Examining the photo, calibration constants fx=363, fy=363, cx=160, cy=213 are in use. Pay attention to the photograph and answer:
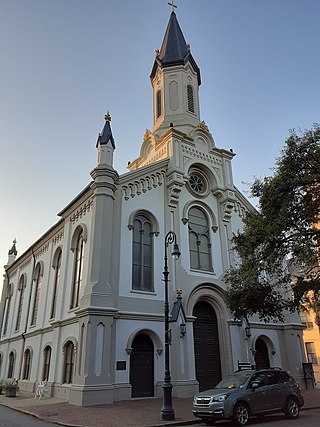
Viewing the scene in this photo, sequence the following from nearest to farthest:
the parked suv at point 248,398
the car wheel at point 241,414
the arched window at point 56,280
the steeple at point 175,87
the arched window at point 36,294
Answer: the car wheel at point 241,414 < the parked suv at point 248,398 < the arched window at point 56,280 < the arched window at point 36,294 < the steeple at point 175,87

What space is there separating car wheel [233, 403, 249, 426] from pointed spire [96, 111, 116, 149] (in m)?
14.6

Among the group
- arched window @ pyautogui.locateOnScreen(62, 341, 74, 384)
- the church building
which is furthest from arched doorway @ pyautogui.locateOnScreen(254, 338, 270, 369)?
arched window @ pyautogui.locateOnScreen(62, 341, 74, 384)

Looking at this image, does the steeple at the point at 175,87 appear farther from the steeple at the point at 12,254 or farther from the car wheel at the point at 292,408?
the steeple at the point at 12,254

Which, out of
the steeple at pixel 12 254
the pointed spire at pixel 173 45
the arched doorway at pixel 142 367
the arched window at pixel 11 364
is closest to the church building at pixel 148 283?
the arched doorway at pixel 142 367

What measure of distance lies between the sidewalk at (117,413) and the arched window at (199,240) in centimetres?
766

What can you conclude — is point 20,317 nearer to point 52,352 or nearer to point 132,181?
point 52,352

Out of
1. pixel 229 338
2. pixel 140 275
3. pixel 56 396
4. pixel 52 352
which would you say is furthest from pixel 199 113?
pixel 56 396

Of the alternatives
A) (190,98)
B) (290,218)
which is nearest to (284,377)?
(290,218)

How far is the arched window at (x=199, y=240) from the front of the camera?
72.1ft

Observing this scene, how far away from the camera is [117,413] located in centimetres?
1320

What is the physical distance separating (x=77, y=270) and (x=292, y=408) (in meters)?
13.1

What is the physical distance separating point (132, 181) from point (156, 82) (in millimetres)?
13314

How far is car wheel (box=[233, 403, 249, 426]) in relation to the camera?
11.1 meters

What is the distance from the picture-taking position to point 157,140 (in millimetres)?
26000
